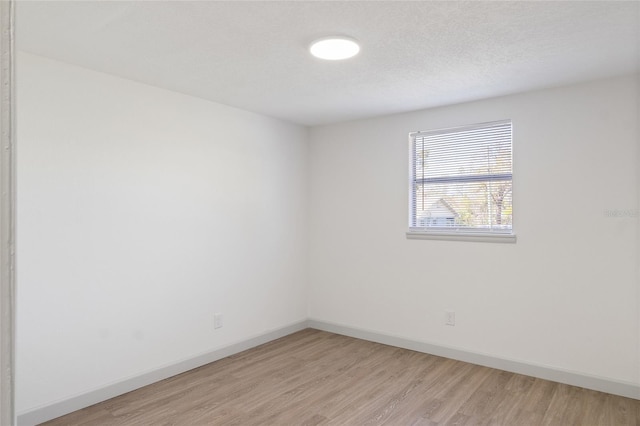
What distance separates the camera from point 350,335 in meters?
4.65

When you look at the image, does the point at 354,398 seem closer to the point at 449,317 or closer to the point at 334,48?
the point at 449,317

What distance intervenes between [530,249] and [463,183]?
0.85 meters

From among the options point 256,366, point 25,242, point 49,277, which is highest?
point 25,242

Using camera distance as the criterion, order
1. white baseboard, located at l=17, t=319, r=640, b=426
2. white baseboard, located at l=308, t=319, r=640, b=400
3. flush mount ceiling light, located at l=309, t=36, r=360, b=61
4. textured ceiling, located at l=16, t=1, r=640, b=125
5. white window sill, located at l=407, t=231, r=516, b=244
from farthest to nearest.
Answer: white window sill, located at l=407, t=231, r=516, b=244
white baseboard, located at l=308, t=319, r=640, b=400
white baseboard, located at l=17, t=319, r=640, b=426
flush mount ceiling light, located at l=309, t=36, r=360, b=61
textured ceiling, located at l=16, t=1, r=640, b=125

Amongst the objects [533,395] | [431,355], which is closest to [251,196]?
[431,355]

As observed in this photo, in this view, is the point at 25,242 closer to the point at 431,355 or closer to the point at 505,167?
the point at 431,355

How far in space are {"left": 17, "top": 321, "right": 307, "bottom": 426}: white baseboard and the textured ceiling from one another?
7.65 ft

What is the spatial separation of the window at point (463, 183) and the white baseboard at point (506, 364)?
1078mm

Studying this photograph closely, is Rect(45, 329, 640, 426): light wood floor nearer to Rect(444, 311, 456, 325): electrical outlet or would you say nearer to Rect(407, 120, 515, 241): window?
Rect(444, 311, 456, 325): electrical outlet

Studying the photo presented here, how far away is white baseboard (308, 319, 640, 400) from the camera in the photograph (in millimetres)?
3143

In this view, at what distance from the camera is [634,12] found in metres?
2.12

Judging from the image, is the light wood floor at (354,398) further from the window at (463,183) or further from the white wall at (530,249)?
the window at (463,183)

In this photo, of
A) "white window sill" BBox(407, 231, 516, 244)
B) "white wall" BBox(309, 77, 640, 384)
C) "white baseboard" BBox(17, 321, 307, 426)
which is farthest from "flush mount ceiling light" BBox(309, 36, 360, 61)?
"white baseboard" BBox(17, 321, 307, 426)

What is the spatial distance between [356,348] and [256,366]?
42.1 inches
